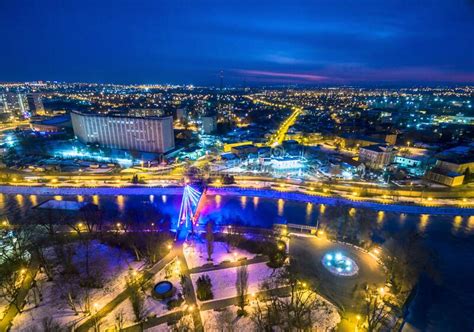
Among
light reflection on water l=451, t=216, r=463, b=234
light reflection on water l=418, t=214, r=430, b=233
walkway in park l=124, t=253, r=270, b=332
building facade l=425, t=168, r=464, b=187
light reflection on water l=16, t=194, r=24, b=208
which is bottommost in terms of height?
light reflection on water l=16, t=194, r=24, b=208

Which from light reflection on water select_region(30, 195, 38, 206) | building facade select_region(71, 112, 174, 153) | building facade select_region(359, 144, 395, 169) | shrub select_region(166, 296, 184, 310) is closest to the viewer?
shrub select_region(166, 296, 184, 310)

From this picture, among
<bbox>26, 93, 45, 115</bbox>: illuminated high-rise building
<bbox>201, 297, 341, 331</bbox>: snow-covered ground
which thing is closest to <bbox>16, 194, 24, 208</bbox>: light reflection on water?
<bbox>201, 297, 341, 331</bbox>: snow-covered ground

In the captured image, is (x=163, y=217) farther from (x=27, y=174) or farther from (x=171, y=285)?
(x=27, y=174)

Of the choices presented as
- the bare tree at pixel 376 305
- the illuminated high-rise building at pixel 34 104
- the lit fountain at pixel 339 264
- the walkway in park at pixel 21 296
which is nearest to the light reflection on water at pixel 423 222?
the lit fountain at pixel 339 264

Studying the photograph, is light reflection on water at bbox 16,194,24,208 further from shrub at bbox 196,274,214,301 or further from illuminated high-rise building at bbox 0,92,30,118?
illuminated high-rise building at bbox 0,92,30,118

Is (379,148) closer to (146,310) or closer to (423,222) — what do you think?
(423,222)

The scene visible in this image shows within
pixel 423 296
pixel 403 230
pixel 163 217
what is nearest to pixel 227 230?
pixel 163 217
